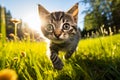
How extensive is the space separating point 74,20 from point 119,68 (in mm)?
1966

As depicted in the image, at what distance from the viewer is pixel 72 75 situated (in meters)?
3.00

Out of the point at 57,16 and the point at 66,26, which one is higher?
the point at 57,16

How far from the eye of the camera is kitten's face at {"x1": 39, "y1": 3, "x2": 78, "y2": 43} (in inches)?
172

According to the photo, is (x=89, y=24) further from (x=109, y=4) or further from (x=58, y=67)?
(x=58, y=67)

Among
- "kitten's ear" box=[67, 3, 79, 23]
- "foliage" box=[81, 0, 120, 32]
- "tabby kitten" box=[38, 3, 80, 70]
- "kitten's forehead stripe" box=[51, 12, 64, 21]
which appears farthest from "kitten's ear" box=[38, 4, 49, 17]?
"foliage" box=[81, 0, 120, 32]

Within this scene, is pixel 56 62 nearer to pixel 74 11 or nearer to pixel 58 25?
pixel 58 25

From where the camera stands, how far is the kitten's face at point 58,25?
4.37m

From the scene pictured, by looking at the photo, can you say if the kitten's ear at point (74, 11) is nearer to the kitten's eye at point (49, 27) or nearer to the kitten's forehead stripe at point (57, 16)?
the kitten's forehead stripe at point (57, 16)

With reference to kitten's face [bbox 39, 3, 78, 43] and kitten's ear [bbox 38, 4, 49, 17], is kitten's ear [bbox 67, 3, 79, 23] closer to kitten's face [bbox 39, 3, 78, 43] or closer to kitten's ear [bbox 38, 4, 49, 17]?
kitten's face [bbox 39, 3, 78, 43]

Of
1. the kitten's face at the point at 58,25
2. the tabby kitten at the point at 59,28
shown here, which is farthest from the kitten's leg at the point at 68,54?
the kitten's face at the point at 58,25

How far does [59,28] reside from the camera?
14.4 ft

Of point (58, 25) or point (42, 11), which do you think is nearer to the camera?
point (58, 25)

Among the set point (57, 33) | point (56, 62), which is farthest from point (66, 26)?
point (56, 62)

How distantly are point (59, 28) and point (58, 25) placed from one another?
0.45 feet
